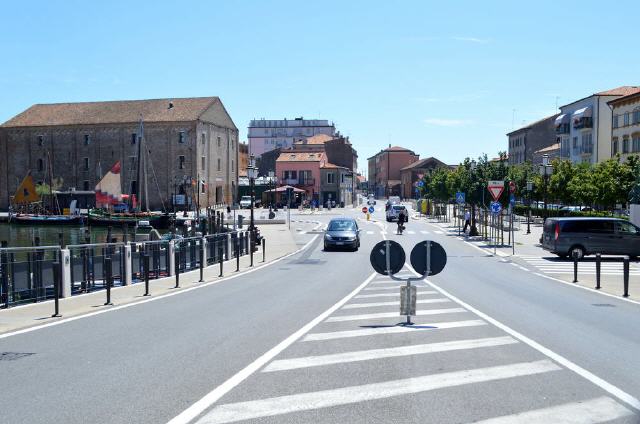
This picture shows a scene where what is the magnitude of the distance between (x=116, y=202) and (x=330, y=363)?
64171mm

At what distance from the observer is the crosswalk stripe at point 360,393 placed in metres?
6.49

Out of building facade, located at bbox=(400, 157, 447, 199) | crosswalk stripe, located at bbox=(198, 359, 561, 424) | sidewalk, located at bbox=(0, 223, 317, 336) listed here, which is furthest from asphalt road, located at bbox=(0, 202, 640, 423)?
building facade, located at bbox=(400, 157, 447, 199)

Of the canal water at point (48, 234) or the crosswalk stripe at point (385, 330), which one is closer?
the crosswalk stripe at point (385, 330)

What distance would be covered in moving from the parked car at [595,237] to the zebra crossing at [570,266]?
604mm

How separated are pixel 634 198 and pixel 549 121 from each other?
255ft

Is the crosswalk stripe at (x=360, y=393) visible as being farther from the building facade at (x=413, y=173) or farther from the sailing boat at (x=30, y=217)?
the building facade at (x=413, y=173)

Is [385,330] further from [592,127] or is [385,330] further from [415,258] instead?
[592,127]

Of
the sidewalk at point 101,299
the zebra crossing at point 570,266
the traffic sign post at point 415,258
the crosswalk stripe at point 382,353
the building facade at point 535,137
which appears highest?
the building facade at point 535,137

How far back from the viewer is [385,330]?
11.2 metres

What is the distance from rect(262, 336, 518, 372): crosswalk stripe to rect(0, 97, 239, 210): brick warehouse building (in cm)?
7984

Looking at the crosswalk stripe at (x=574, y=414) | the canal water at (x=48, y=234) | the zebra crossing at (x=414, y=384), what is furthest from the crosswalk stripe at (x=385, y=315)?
the canal water at (x=48, y=234)

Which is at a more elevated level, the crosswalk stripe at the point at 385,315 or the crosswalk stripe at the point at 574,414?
the crosswalk stripe at the point at 574,414

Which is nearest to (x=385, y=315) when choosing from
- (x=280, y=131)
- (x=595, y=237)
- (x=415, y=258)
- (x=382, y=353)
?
(x=415, y=258)

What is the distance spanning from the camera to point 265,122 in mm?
171250
